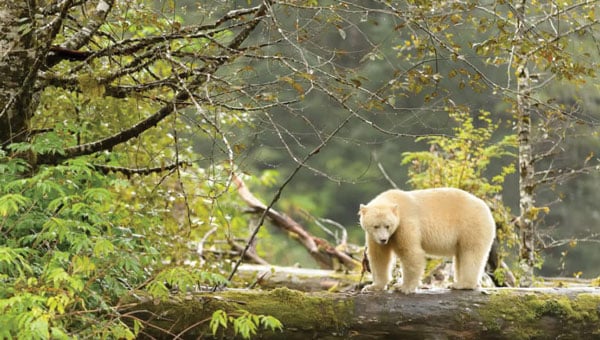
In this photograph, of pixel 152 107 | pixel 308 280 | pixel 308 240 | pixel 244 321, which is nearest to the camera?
pixel 244 321

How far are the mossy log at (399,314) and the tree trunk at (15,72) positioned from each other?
1.71 m

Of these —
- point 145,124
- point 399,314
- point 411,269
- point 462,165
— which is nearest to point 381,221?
point 411,269

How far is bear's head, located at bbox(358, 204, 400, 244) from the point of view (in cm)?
603

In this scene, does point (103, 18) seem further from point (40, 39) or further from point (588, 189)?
point (588, 189)

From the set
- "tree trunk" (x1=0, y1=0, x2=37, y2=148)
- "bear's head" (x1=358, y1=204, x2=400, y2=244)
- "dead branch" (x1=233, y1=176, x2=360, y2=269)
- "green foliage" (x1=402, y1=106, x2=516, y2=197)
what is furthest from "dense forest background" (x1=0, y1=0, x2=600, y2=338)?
"dead branch" (x1=233, y1=176, x2=360, y2=269)

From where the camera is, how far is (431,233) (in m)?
6.34

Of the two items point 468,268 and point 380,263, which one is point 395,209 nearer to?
point 380,263

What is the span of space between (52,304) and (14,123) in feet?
7.93

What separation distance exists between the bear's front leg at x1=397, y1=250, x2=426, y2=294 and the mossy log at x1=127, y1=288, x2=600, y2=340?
10 cm

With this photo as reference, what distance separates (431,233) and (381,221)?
533mm

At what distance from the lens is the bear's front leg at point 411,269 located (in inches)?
236

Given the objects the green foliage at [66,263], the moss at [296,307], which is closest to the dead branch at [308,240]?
the moss at [296,307]

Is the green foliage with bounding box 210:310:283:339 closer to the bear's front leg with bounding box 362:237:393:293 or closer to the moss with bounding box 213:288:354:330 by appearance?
the moss with bounding box 213:288:354:330

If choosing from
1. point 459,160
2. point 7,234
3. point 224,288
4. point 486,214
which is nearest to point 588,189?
point 459,160
